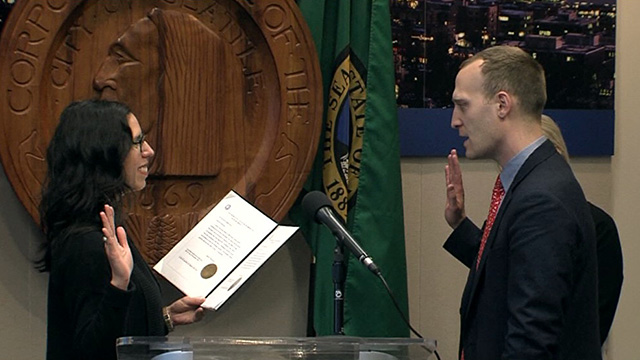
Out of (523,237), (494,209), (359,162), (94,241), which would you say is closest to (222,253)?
(94,241)

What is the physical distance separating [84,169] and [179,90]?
892mm

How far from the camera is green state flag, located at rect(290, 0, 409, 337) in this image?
3.25 metres

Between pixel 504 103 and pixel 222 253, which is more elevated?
pixel 504 103

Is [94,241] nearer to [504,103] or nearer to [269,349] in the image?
[269,349]

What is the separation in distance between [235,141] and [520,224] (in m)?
1.36

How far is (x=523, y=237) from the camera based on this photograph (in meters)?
2.05

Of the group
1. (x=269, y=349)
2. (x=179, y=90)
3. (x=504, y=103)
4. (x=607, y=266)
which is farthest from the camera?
(x=179, y=90)

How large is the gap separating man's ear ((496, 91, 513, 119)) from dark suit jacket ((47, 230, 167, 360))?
96 cm

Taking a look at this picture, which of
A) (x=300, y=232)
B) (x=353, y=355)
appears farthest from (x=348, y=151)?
(x=353, y=355)

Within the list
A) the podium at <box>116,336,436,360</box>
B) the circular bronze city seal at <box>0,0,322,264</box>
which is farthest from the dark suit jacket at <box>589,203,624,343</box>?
the podium at <box>116,336,436,360</box>

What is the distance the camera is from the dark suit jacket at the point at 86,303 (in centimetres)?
210

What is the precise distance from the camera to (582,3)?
3.67 meters

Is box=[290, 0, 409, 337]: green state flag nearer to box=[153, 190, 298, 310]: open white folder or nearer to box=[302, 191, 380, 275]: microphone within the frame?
box=[153, 190, 298, 310]: open white folder

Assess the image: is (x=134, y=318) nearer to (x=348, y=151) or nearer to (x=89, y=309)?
(x=89, y=309)
